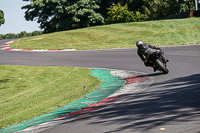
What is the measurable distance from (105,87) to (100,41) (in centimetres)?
2194

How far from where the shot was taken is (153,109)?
661 cm

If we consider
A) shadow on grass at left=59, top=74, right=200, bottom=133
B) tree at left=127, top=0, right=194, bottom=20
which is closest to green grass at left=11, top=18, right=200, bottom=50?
tree at left=127, top=0, right=194, bottom=20

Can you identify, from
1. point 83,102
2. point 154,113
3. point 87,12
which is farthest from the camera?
point 87,12

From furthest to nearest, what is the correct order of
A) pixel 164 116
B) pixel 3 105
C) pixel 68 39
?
pixel 68 39 < pixel 3 105 < pixel 164 116

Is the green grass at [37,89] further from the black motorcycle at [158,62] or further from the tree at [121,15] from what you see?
the tree at [121,15]

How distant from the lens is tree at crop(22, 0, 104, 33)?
158 feet

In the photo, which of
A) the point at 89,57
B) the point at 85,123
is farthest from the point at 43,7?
the point at 85,123

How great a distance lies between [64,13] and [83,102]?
42.1 meters

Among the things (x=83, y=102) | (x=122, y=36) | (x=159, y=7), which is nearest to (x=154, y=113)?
(x=83, y=102)

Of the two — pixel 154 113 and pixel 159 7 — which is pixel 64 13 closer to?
pixel 159 7

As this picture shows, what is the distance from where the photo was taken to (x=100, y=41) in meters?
32.8

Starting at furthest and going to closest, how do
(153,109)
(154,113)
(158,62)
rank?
(158,62) → (153,109) → (154,113)

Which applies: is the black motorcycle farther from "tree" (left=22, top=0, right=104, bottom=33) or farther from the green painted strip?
"tree" (left=22, top=0, right=104, bottom=33)

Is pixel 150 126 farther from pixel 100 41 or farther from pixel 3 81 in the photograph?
pixel 100 41
